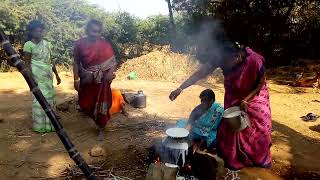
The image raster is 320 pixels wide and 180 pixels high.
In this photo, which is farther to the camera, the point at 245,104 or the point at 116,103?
the point at 116,103

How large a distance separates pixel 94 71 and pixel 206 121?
1.89 meters

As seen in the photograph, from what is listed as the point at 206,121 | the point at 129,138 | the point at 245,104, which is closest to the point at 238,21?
the point at 129,138

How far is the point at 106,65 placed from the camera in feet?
18.4

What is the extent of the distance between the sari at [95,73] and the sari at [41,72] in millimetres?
547

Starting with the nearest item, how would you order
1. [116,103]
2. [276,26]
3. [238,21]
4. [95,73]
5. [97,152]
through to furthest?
[97,152] → [95,73] → [116,103] → [276,26] → [238,21]

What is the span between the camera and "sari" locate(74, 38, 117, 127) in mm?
5562

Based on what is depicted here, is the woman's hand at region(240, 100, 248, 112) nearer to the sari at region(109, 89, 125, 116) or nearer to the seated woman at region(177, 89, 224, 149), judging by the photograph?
the seated woman at region(177, 89, 224, 149)

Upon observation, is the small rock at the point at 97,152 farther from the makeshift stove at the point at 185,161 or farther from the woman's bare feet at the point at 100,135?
the makeshift stove at the point at 185,161

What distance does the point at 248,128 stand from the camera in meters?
4.61

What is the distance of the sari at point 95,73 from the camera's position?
18.2 feet

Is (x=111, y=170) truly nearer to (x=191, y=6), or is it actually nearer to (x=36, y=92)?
(x=36, y=92)

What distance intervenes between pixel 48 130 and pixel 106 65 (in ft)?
4.93

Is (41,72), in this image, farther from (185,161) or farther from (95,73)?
(185,161)

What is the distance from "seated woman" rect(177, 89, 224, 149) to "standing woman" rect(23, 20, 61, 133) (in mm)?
2446
